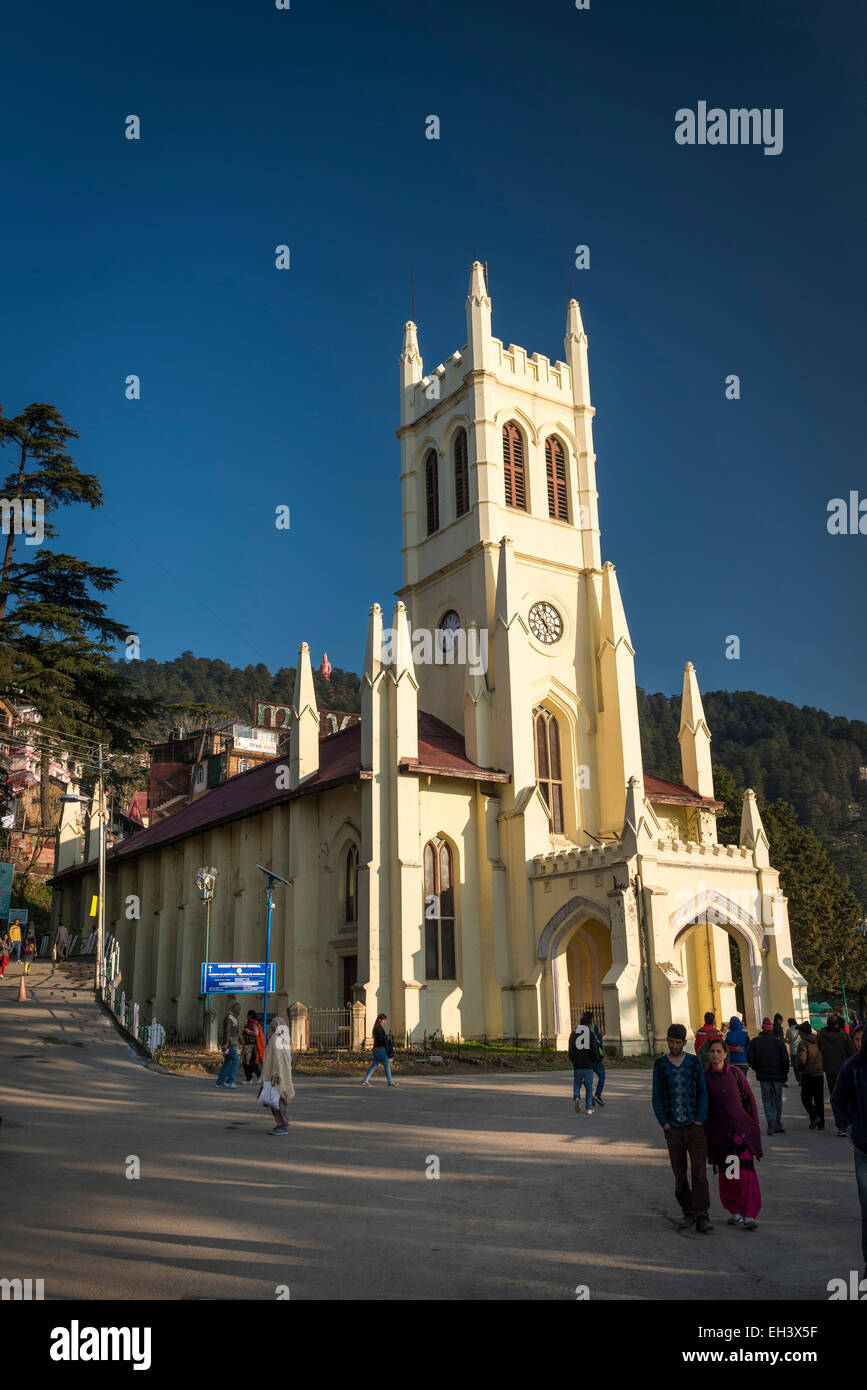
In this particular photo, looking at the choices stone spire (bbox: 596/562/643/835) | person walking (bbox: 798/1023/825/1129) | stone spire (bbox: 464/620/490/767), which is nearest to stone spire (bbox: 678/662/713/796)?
stone spire (bbox: 596/562/643/835)

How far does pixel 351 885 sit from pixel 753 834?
12843 mm

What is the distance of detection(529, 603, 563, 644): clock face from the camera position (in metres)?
38.4

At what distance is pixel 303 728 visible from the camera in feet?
117

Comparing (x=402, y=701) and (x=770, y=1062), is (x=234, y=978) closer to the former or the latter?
(x=402, y=701)

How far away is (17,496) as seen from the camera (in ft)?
140

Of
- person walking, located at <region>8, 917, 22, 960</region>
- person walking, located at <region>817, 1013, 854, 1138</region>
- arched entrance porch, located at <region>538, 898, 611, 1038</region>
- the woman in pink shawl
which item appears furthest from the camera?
person walking, located at <region>8, 917, 22, 960</region>

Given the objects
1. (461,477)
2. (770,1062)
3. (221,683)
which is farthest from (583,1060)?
(221,683)

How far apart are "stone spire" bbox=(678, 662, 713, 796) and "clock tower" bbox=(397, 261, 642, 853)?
9.07 feet

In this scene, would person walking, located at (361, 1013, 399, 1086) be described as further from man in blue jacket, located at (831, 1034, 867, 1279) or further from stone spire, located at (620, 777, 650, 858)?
man in blue jacket, located at (831, 1034, 867, 1279)

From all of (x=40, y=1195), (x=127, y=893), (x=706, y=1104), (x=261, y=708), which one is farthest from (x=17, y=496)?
(x=261, y=708)

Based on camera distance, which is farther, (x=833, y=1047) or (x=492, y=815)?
(x=492, y=815)

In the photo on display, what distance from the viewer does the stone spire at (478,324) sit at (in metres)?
41.0

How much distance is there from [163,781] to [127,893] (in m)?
29.4
